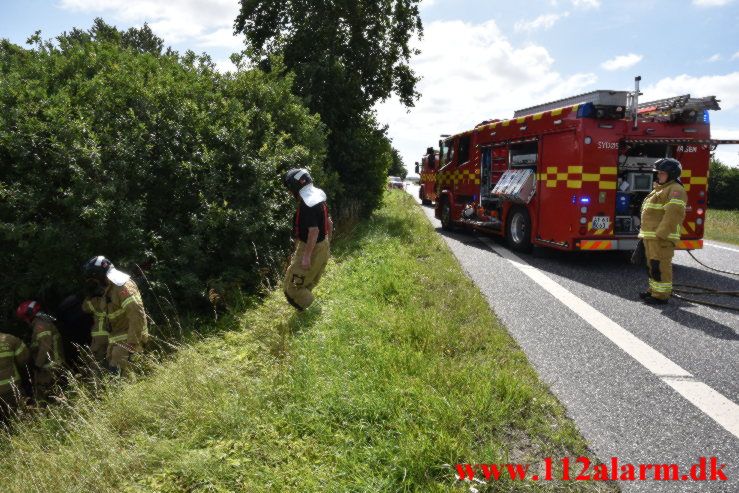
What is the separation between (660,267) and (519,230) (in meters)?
3.78

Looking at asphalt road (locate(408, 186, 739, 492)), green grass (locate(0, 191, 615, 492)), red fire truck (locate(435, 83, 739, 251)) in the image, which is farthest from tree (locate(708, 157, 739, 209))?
green grass (locate(0, 191, 615, 492))

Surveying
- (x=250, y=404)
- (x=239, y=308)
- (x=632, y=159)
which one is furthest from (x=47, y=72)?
(x=632, y=159)

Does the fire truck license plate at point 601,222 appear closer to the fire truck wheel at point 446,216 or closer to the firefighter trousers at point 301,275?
the firefighter trousers at point 301,275

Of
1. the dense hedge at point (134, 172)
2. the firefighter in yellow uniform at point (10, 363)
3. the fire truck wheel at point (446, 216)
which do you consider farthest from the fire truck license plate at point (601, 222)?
the firefighter in yellow uniform at point (10, 363)

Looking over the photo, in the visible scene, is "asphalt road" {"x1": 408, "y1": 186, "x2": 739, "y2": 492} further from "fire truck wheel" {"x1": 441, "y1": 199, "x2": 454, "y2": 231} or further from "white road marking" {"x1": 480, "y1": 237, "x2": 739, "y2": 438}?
"fire truck wheel" {"x1": 441, "y1": 199, "x2": 454, "y2": 231}

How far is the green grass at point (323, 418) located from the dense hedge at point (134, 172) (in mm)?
1959

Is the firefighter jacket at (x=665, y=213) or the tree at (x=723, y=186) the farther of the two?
the tree at (x=723, y=186)

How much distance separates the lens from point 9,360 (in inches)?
231

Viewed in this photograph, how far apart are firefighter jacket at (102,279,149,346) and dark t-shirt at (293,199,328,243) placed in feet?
6.24

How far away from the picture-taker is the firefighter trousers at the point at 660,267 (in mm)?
5758

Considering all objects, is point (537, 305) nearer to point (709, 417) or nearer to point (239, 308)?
point (709, 417)

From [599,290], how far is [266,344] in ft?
14.7

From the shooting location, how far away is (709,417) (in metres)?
3.07

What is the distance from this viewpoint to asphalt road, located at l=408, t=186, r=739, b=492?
9.00ft
